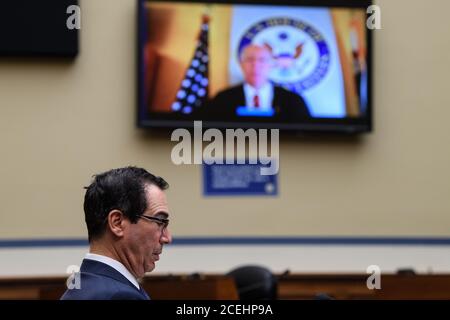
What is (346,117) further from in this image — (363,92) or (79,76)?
(79,76)

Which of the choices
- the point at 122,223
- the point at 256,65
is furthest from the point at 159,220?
the point at 256,65

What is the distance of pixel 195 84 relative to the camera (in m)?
5.43

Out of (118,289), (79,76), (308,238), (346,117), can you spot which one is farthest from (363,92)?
(118,289)

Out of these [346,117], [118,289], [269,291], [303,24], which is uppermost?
[303,24]

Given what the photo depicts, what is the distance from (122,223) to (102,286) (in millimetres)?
227

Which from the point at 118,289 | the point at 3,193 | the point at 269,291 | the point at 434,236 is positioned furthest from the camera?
the point at 434,236

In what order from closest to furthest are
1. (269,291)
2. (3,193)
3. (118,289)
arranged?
(118,289) < (269,291) < (3,193)

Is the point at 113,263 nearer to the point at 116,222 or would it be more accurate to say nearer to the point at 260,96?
the point at 116,222

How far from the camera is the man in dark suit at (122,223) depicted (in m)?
2.17

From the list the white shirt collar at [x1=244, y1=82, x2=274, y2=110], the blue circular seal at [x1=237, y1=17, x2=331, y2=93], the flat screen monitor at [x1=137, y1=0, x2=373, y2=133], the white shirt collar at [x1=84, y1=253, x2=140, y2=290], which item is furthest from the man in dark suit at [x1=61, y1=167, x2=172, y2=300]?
the blue circular seal at [x1=237, y1=17, x2=331, y2=93]

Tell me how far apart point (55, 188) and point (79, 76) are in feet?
2.51

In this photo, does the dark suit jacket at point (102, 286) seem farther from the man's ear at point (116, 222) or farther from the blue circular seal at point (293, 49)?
the blue circular seal at point (293, 49)

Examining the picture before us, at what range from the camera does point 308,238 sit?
5.53 m

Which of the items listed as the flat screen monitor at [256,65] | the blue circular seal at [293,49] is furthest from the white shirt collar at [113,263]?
the blue circular seal at [293,49]
